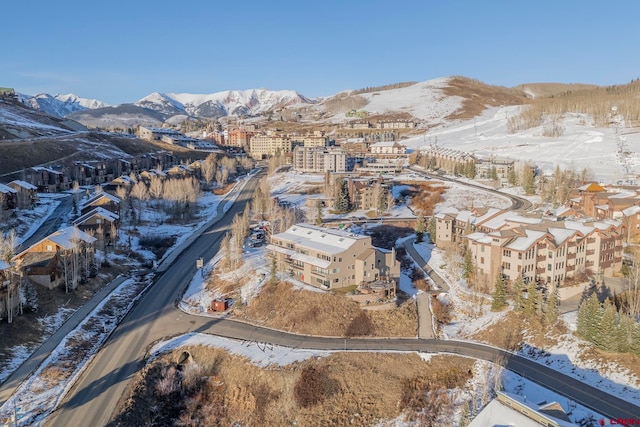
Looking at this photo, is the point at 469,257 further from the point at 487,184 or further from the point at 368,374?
the point at 487,184

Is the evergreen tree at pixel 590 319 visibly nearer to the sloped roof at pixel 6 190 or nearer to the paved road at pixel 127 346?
the paved road at pixel 127 346

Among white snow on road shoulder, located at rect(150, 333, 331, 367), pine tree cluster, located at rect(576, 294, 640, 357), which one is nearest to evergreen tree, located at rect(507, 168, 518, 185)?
pine tree cluster, located at rect(576, 294, 640, 357)

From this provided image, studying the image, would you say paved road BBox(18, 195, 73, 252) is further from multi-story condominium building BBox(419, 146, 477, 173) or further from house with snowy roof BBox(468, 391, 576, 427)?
multi-story condominium building BBox(419, 146, 477, 173)

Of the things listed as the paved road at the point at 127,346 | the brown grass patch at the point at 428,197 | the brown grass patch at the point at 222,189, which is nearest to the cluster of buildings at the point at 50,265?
the paved road at the point at 127,346

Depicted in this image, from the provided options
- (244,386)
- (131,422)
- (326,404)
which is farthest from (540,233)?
(131,422)

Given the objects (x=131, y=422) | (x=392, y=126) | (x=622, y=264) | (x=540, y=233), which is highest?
(x=392, y=126)

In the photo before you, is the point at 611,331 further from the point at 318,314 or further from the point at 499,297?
the point at 318,314
